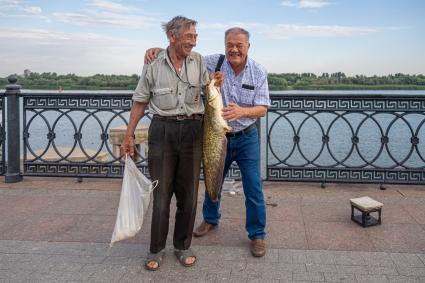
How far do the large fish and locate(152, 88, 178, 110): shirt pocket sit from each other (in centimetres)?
29

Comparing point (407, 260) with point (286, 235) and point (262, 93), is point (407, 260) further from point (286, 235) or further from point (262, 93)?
point (262, 93)

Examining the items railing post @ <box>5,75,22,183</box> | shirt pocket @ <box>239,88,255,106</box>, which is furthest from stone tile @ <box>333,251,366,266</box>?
railing post @ <box>5,75,22,183</box>

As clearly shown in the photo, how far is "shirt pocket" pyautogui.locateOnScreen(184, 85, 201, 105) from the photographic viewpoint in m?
3.63

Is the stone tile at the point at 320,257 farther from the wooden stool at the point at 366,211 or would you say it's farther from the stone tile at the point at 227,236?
the wooden stool at the point at 366,211

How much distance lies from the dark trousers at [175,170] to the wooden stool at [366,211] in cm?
199

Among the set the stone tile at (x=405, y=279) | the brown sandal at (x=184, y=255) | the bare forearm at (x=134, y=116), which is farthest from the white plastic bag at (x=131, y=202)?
the stone tile at (x=405, y=279)

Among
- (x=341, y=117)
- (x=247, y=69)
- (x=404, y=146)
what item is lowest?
(x=404, y=146)

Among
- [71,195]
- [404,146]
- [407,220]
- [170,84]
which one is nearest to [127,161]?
[170,84]

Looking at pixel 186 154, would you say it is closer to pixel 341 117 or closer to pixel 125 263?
pixel 125 263

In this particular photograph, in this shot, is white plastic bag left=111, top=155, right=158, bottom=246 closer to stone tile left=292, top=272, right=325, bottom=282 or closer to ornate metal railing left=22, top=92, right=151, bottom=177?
stone tile left=292, top=272, right=325, bottom=282

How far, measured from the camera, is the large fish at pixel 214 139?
358 centimetres

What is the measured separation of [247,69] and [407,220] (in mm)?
2644

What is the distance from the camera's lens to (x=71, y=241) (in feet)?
14.1

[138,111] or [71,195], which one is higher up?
[138,111]
